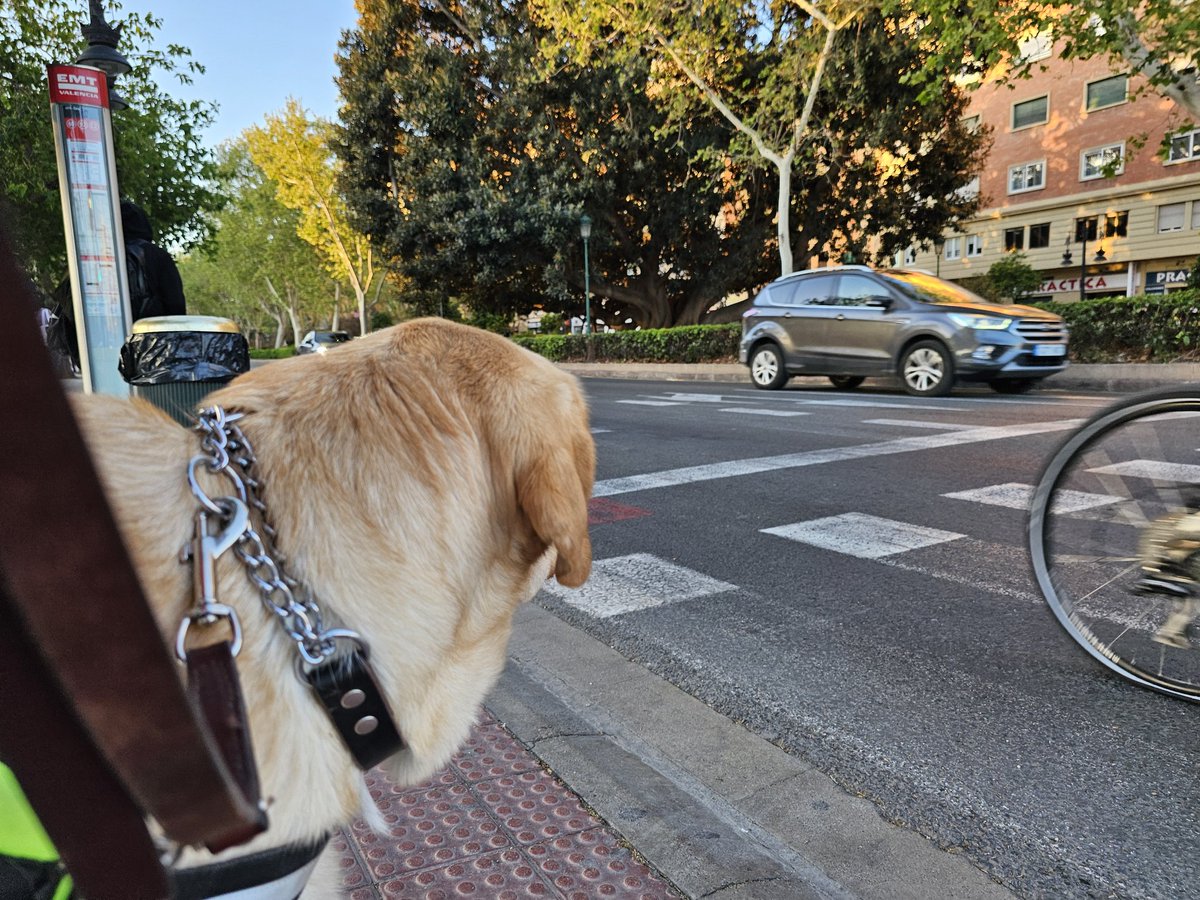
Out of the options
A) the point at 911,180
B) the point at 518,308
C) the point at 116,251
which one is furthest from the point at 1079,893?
the point at 518,308

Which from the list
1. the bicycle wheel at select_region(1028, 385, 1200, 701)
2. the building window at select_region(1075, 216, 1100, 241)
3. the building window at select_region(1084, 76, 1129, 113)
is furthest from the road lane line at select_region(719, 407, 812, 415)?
the building window at select_region(1075, 216, 1100, 241)

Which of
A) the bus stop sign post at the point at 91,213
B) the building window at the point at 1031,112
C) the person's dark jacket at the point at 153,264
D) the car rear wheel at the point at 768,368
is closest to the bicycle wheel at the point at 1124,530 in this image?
the bus stop sign post at the point at 91,213

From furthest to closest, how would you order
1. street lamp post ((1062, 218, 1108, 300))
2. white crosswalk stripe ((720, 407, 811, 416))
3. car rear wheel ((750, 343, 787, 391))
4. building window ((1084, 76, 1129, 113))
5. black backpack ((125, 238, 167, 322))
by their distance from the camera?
street lamp post ((1062, 218, 1108, 300)), building window ((1084, 76, 1129, 113)), car rear wheel ((750, 343, 787, 391)), white crosswalk stripe ((720, 407, 811, 416)), black backpack ((125, 238, 167, 322))

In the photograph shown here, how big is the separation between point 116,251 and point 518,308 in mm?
23704

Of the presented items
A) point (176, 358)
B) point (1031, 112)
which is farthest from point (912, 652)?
point (1031, 112)

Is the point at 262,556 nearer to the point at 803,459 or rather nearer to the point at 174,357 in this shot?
the point at 174,357

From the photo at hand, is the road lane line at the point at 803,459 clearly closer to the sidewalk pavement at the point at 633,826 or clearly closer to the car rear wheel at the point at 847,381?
the sidewalk pavement at the point at 633,826

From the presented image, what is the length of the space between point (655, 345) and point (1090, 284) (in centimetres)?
2865

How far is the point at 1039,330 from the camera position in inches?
437

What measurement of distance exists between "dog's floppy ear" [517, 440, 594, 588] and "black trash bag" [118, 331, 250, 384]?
4.15 metres

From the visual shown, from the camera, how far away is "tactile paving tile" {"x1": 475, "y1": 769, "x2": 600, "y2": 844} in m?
1.93

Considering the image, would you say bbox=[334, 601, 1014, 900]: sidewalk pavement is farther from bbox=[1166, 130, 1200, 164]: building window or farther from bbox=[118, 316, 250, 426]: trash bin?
bbox=[1166, 130, 1200, 164]: building window

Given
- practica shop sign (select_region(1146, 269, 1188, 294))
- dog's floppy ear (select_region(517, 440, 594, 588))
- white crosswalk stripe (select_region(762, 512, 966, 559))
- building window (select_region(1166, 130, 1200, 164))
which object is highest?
building window (select_region(1166, 130, 1200, 164))

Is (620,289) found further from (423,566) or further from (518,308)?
(423,566)
